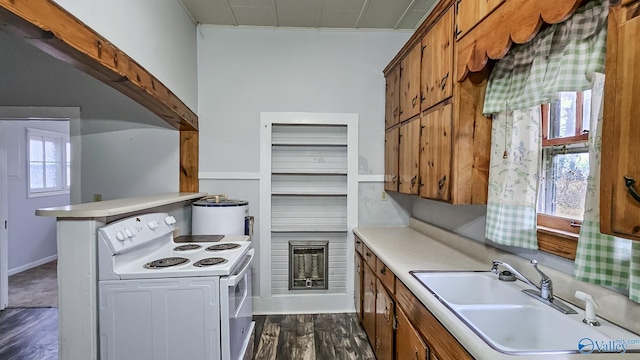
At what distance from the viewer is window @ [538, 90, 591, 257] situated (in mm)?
1370

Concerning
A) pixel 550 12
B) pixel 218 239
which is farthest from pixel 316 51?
pixel 550 12

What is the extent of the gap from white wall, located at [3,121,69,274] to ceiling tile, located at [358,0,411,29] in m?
4.88

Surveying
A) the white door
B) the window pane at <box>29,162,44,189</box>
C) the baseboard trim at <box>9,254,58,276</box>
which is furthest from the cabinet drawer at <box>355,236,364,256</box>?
the window pane at <box>29,162,44,189</box>

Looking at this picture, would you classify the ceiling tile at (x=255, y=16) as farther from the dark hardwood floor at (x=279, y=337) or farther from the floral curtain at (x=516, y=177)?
the dark hardwood floor at (x=279, y=337)

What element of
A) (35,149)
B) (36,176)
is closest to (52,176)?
(36,176)

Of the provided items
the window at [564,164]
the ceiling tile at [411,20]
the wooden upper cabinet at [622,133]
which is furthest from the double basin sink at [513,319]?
the ceiling tile at [411,20]

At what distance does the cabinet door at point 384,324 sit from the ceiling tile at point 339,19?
236 centimetres

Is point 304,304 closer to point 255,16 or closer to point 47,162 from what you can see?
point 255,16

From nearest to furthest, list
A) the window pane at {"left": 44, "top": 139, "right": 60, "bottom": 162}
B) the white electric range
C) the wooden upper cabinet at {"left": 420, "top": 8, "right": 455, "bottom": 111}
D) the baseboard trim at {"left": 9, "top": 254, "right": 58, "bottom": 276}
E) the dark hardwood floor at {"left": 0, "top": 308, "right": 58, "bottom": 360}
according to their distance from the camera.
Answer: the white electric range → the wooden upper cabinet at {"left": 420, "top": 8, "right": 455, "bottom": 111} → the dark hardwood floor at {"left": 0, "top": 308, "right": 58, "bottom": 360} → the baseboard trim at {"left": 9, "top": 254, "right": 58, "bottom": 276} → the window pane at {"left": 44, "top": 139, "right": 60, "bottom": 162}

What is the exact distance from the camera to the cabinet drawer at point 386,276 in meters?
1.85

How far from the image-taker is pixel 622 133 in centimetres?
81

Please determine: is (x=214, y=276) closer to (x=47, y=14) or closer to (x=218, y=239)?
(x=218, y=239)

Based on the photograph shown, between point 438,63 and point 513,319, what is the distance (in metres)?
1.48

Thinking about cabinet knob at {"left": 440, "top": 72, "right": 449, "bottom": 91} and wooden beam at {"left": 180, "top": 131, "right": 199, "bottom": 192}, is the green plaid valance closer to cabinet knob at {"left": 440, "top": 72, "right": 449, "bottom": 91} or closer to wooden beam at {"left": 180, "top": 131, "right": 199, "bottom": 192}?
cabinet knob at {"left": 440, "top": 72, "right": 449, "bottom": 91}
